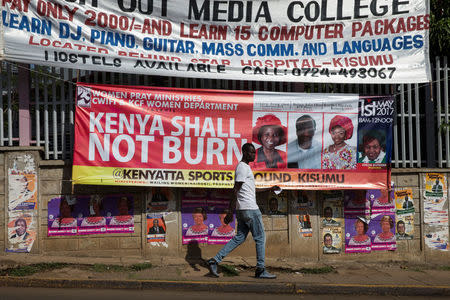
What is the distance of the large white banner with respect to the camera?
303 inches

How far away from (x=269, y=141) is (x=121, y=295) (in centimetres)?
331

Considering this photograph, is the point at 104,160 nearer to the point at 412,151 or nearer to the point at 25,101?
the point at 25,101

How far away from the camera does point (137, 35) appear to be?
7.72 metres

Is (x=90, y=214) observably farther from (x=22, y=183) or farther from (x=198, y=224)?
(x=198, y=224)

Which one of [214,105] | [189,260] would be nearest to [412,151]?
[214,105]

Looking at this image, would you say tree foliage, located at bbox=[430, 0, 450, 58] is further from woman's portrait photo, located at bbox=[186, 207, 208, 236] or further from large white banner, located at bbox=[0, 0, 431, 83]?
woman's portrait photo, located at bbox=[186, 207, 208, 236]

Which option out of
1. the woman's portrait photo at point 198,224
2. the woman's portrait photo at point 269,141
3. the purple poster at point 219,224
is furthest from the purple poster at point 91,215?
the woman's portrait photo at point 269,141

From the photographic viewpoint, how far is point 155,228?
7930mm

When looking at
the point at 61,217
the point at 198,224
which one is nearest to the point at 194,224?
the point at 198,224

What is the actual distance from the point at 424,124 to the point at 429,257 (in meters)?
2.20

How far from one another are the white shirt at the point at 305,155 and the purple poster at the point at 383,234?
4.63 ft

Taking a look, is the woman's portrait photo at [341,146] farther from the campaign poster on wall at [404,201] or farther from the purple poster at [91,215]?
the purple poster at [91,215]

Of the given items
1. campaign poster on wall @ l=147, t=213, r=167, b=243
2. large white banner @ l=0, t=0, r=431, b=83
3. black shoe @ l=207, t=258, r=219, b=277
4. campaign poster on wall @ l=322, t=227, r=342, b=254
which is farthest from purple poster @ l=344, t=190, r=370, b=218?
campaign poster on wall @ l=147, t=213, r=167, b=243

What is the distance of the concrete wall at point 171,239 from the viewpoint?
307 inches
